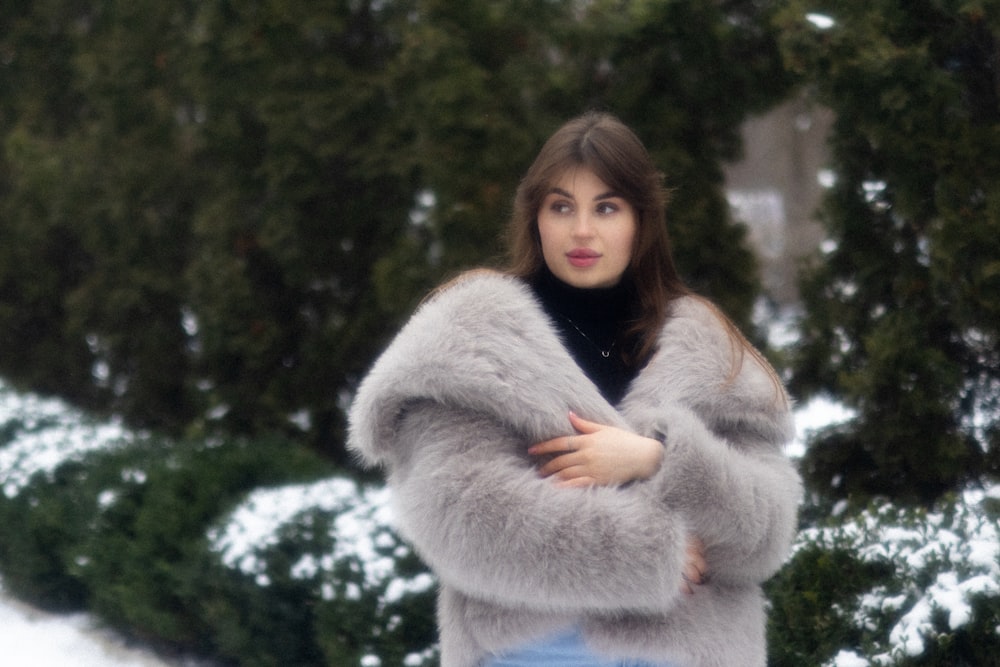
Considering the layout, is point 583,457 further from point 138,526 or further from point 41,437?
point 41,437

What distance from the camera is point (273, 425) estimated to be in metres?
6.11

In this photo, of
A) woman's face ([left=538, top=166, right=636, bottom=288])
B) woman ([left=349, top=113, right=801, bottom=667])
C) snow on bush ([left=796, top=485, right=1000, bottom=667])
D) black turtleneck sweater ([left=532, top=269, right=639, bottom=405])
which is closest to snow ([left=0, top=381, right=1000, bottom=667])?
snow on bush ([left=796, top=485, right=1000, bottom=667])

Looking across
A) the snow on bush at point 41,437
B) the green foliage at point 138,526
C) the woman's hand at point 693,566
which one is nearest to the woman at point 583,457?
the woman's hand at point 693,566

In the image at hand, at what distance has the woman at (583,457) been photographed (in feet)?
6.68

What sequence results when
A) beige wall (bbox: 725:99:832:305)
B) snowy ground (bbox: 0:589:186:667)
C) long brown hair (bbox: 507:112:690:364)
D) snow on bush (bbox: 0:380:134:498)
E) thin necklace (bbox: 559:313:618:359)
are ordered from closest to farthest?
long brown hair (bbox: 507:112:690:364)
thin necklace (bbox: 559:313:618:359)
snowy ground (bbox: 0:589:186:667)
snow on bush (bbox: 0:380:134:498)
beige wall (bbox: 725:99:832:305)

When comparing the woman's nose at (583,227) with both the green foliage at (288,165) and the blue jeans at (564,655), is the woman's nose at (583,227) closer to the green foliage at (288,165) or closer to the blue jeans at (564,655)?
the blue jeans at (564,655)

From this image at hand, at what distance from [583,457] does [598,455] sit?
25mm

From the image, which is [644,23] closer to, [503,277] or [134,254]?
[503,277]

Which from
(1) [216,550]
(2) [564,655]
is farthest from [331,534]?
(2) [564,655]

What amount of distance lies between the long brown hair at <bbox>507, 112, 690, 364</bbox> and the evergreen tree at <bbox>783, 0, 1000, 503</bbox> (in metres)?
1.79

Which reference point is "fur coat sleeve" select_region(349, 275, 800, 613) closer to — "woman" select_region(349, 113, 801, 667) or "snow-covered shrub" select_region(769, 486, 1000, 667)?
"woman" select_region(349, 113, 801, 667)

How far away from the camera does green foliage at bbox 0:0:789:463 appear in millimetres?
4723

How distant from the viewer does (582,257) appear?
2264 mm

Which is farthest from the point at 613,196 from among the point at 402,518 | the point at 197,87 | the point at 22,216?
the point at 22,216
